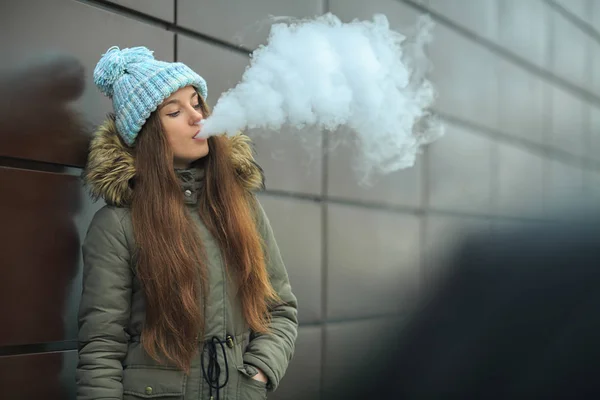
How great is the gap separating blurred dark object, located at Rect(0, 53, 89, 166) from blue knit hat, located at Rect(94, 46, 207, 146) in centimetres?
28

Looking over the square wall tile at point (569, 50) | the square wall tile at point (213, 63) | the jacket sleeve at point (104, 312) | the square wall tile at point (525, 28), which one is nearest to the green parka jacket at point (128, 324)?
the jacket sleeve at point (104, 312)

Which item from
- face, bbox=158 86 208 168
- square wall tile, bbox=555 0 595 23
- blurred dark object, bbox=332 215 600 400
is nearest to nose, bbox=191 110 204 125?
face, bbox=158 86 208 168

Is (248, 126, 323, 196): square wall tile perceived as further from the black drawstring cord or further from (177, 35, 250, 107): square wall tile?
the black drawstring cord

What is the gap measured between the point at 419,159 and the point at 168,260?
10.8 feet

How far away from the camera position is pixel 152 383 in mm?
2344

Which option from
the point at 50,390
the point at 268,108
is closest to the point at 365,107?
the point at 268,108

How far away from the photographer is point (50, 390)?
2.77m

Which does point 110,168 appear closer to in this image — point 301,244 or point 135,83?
point 135,83

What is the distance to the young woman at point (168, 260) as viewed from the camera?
232 centimetres

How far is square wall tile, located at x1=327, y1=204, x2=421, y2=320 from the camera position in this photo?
4.52 metres

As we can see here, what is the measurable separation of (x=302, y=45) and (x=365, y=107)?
1.17ft

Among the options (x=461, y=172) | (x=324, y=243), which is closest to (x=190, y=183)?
(x=324, y=243)

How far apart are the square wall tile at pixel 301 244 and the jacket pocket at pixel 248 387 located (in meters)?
1.55

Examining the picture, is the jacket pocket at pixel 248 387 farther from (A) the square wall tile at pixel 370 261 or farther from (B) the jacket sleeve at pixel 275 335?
(A) the square wall tile at pixel 370 261
